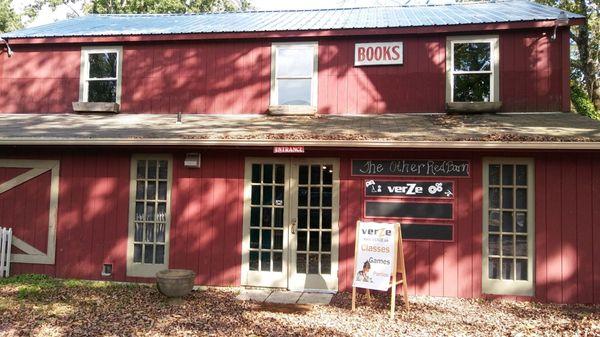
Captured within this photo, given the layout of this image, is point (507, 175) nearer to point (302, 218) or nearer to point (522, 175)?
point (522, 175)

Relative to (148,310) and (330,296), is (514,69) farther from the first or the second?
(148,310)

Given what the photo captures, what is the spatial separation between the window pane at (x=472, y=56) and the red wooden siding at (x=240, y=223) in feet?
8.60

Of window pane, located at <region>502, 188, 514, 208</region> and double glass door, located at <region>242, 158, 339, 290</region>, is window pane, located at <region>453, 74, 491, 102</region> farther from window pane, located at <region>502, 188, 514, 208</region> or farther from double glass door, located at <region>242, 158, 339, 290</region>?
double glass door, located at <region>242, 158, 339, 290</region>

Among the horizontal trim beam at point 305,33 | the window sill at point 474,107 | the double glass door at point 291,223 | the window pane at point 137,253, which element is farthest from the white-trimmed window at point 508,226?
the window pane at point 137,253

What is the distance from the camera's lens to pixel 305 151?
7203mm

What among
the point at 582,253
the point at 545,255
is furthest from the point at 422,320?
the point at 582,253

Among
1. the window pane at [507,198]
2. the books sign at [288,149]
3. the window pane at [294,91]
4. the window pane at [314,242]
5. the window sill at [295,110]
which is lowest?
the window pane at [314,242]

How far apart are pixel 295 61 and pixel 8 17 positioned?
82.4 ft

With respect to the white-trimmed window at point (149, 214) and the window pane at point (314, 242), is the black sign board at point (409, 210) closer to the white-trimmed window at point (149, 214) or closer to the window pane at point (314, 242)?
the window pane at point (314, 242)

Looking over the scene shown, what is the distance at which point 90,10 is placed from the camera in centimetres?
2359

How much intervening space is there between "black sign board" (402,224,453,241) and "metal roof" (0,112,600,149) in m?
1.35

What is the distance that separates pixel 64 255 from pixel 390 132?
6.12m

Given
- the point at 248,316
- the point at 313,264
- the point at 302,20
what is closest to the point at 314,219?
the point at 313,264

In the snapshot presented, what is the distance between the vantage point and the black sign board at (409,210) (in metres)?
6.88
